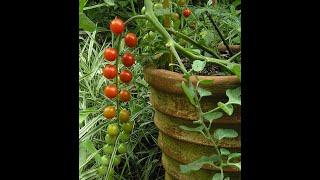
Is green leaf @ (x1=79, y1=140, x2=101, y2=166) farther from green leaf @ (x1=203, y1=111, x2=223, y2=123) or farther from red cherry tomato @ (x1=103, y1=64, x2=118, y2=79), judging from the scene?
green leaf @ (x1=203, y1=111, x2=223, y2=123)

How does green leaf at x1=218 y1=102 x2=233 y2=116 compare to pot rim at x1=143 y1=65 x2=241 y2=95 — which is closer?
green leaf at x1=218 y1=102 x2=233 y2=116

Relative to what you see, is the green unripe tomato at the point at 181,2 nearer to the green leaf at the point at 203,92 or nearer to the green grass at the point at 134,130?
the green grass at the point at 134,130

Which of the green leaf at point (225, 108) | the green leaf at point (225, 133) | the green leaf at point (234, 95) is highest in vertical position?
the green leaf at point (234, 95)

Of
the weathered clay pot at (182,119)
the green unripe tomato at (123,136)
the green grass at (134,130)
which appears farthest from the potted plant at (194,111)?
the green grass at (134,130)

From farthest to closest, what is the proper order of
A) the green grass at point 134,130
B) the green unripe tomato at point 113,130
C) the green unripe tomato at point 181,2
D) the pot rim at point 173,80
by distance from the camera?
the green grass at point 134,130, the green unripe tomato at point 181,2, the green unripe tomato at point 113,130, the pot rim at point 173,80

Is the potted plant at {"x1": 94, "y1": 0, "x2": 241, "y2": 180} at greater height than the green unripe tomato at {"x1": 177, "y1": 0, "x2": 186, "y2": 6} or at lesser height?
lesser

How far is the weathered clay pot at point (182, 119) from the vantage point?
1150mm

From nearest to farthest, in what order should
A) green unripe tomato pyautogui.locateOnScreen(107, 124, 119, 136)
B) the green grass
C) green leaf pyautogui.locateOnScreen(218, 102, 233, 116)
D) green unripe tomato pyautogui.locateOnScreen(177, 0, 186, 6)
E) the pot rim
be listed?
green leaf pyautogui.locateOnScreen(218, 102, 233, 116) → the pot rim → green unripe tomato pyautogui.locateOnScreen(107, 124, 119, 136) → green unripe tomato pyautogui.locateOnScreen(177, 0, 186, 6) → the green grass

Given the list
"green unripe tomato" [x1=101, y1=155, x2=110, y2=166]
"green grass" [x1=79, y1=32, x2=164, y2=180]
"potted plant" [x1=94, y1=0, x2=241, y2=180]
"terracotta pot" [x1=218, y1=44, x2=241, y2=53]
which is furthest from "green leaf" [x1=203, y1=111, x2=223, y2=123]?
"green grass" [x1=79, y1=32, x2=164, y2=180]

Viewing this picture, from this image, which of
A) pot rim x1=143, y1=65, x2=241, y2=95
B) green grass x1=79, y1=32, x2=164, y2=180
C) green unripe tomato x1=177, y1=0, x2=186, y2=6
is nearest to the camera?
pot rim x1=143, y1=65, x2=241, y2=95

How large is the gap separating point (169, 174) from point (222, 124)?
0.30m

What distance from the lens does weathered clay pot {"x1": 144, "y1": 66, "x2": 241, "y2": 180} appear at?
1150mm
